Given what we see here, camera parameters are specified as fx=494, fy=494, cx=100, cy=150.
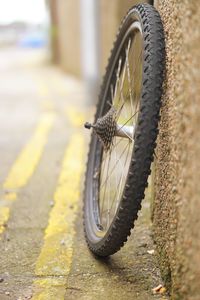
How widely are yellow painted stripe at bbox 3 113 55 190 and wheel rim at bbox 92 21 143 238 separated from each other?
86 centimetres

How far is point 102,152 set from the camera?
10.9ft

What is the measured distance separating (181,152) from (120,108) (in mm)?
1012

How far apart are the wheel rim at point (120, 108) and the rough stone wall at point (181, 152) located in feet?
1.26

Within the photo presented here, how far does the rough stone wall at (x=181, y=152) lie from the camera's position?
1772 mm

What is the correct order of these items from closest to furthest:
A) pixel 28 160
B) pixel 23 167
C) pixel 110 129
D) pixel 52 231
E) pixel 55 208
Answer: pixel 110 129 < pixel 52 231 < pixel 55 208 < pixel 23 167 < pixel 28 160

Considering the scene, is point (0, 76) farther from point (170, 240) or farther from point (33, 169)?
point (170, 240)

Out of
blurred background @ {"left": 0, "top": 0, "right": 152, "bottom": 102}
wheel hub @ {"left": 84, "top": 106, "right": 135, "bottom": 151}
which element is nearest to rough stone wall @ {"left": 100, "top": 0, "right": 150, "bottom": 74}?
blurred background @ {"left": 0, "top": 0, "right": 152, "bottom": 102}

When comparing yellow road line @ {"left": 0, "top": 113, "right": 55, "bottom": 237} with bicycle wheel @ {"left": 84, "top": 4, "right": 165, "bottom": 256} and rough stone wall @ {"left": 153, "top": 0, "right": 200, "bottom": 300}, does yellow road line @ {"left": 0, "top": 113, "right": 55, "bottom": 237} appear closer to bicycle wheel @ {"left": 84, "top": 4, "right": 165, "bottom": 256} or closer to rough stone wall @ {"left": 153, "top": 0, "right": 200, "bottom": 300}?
bicycle wheel @ {"left": 84, "top": 4, "right": 165, "bottom": 256}

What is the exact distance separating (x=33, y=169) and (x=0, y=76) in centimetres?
963

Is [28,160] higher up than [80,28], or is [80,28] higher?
[80,28]

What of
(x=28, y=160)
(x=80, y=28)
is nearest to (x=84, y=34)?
(x=80, y=28)

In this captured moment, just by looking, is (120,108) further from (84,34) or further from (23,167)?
(84,34)

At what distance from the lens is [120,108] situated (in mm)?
2916

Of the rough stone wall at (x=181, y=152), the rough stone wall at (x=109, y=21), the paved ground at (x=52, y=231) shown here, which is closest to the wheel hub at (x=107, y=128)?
the rough stone wall at (x=181, y=152)
